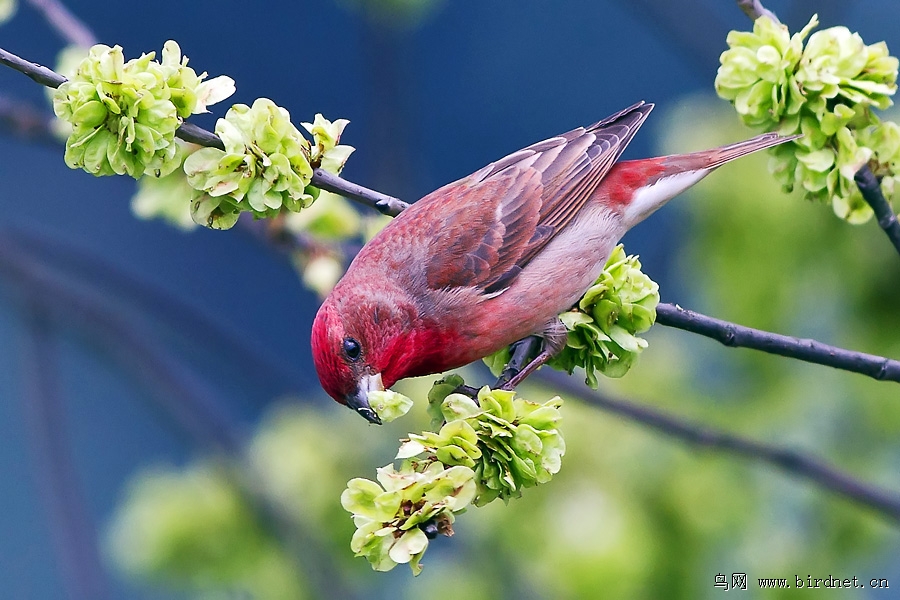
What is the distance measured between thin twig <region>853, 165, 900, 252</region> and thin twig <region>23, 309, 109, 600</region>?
11.1 ft

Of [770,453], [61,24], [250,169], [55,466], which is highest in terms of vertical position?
[61,24]

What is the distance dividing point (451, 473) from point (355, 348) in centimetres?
106

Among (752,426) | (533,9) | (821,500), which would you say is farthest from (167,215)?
(533,9)

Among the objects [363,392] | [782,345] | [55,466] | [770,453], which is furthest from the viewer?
[55,466]

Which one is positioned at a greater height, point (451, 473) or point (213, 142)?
point (213, 142)

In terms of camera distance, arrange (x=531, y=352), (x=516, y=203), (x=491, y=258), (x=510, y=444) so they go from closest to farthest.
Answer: (x=510, y=444) → (x=531, y=352) → (x=491, y=258) → (x=516, y=203)

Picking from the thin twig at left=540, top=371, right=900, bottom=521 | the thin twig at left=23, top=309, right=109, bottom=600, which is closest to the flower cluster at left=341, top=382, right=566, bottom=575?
the thin twig at left=540, top=371, right=900, bottom=521

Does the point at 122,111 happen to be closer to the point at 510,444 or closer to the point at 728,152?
the point at 510,444

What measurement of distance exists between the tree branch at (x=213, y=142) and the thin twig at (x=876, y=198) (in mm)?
1281

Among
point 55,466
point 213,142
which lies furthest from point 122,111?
point 55,466

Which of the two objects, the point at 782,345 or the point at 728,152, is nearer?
the point at 782,345

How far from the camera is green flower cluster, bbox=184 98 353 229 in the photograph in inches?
95.8

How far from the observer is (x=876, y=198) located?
2.92 meters

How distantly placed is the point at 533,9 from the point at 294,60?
2015 mm
